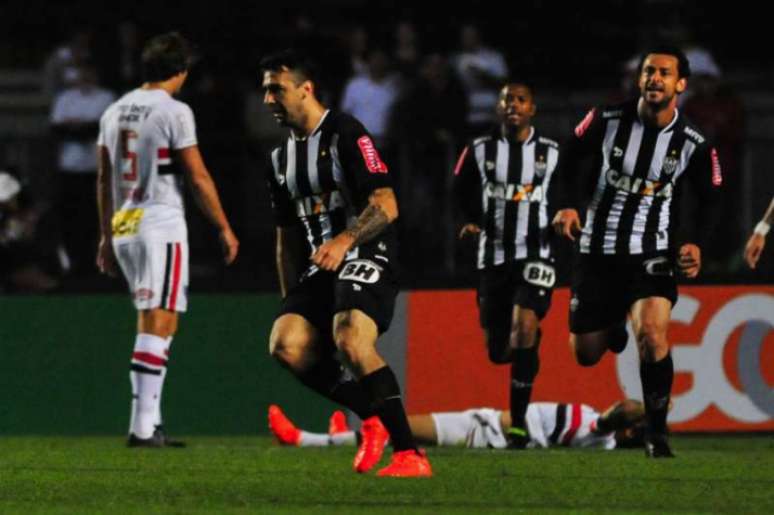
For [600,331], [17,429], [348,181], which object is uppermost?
[348,181]

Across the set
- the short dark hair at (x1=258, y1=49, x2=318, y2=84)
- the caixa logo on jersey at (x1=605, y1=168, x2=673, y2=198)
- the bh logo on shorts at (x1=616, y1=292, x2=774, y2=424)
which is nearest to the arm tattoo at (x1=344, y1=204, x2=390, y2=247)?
the short dark hair at (x1=258, y1=49, x2=318, y2=84)

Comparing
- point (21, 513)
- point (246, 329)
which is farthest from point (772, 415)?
point (21, 513)

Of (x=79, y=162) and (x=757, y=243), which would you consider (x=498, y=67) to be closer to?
(x=79, y=162)

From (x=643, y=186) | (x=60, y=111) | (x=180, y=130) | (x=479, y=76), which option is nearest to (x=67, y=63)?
(x=60, y=111)

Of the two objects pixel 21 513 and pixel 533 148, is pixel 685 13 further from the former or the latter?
pixel 21 513

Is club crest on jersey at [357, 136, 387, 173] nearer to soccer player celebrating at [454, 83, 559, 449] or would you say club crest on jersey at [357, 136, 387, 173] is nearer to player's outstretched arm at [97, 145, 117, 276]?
player's outstretched arm at [97, 145, 117, 276]

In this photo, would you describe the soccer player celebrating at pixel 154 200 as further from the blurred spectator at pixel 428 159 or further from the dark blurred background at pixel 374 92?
the blurred spectator at pixel 428 159

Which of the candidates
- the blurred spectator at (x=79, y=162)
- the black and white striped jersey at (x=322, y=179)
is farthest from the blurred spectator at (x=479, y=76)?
the black and white striped jersey at (x=322, y=179)

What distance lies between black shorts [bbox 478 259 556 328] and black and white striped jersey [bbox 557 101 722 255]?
4.02 ft

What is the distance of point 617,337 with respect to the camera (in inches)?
413

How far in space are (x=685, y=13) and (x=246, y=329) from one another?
6799 mm

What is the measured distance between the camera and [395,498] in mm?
7617

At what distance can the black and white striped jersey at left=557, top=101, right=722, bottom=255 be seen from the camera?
32.6ft

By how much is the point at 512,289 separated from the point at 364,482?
3.31m
